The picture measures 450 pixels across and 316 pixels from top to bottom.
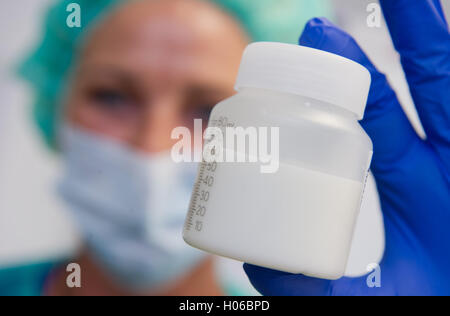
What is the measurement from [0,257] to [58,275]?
0.18 m

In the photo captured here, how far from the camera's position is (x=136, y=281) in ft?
4.37

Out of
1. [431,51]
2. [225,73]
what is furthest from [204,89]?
[431,51]

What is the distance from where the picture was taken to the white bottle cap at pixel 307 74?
57cm

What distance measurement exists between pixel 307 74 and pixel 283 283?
0.38m

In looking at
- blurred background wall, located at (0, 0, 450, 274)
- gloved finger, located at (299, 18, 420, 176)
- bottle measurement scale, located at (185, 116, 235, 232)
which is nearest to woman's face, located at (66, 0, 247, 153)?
blurred background wall, located at (0, 0, 450, 274)

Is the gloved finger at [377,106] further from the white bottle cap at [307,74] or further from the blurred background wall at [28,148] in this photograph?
the blurred background wall at [28,148]

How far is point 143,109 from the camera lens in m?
1.27

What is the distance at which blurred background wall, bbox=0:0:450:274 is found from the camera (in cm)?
140

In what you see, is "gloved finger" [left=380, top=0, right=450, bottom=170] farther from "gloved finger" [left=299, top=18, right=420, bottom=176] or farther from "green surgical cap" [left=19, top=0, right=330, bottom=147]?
"green surgical cap" [left=19, top=0, right=330, bottom=147]

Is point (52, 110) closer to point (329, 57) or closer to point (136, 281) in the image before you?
point (136, 281)

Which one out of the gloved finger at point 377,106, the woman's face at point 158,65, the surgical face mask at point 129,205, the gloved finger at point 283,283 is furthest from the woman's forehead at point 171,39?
the gloved finger at point 283,283

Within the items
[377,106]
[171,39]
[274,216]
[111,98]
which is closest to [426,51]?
[377,106]

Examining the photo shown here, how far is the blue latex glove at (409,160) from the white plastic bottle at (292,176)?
0.67ft

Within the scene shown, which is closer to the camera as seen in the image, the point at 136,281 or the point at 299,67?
the point at 299,67
